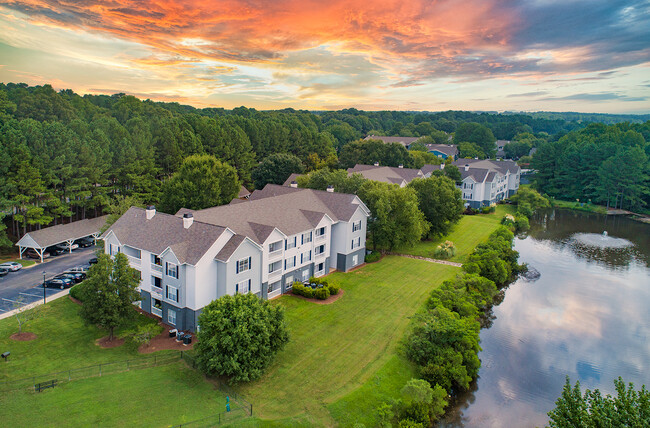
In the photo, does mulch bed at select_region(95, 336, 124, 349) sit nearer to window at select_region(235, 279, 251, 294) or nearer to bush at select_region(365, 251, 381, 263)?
window at select_region(235, 279, 251, 294)

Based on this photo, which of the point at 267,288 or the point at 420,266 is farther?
the point at 420,266

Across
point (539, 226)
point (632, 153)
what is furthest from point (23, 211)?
point (632, 153)

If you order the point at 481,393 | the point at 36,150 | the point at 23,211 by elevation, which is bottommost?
the point at 481,393

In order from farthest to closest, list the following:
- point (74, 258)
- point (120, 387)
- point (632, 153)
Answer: point (632, 153) → point (74, 258) → point (120, 387)

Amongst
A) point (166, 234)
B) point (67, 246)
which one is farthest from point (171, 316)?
point (67, 246)

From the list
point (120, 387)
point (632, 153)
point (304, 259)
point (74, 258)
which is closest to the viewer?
point (120, 387)

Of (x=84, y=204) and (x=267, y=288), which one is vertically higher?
(x=84, y=204)

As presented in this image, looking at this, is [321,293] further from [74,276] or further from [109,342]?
[74,276]

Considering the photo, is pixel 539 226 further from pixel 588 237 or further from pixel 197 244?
pixel 197 244
